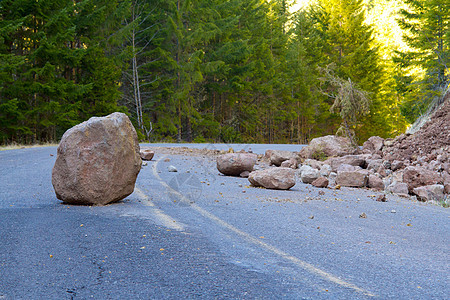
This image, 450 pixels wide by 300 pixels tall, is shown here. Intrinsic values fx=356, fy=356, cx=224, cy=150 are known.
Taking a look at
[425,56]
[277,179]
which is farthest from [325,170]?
[425,56]

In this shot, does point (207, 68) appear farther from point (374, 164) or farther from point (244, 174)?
point (244, 174)

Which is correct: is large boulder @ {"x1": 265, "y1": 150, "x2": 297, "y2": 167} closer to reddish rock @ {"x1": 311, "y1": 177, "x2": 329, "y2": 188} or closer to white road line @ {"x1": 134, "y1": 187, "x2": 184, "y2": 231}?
reddish rock @ {"x1": 311, "y1": 177, "x2": 329, "y2": 188}

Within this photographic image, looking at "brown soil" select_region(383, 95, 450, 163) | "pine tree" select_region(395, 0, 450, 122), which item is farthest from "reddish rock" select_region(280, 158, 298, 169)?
"pine tree" select_region(395, 0, 450, 122)

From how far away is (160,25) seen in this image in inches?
1000

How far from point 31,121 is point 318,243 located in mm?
17162

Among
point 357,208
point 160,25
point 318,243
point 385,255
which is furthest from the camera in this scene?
point 160,25

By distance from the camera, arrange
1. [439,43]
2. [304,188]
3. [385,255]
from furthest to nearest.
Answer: [439,43] < [304,188] < [385,255]

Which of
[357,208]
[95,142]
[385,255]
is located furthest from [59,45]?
[385,255]

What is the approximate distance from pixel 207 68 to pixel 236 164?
17.5 metres

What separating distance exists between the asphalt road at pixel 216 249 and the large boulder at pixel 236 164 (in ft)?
10.5

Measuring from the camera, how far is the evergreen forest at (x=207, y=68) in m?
17.2

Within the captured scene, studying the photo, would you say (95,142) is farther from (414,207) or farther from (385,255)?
(414,207)

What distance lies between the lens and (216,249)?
10.9 ft

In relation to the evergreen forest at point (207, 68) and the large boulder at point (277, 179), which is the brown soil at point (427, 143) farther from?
the large boulder at point (277, 179)
